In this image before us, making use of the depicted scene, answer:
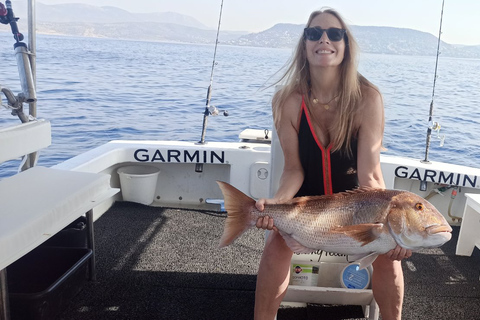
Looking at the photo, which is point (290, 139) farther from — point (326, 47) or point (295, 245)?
point (295, 245)

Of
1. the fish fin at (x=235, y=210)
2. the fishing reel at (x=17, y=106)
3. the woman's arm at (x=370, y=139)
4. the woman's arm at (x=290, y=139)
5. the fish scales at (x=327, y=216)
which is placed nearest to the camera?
the fish scales at (x=327, y=216)

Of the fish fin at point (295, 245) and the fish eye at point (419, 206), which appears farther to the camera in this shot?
the fish fin at point (295, 245)

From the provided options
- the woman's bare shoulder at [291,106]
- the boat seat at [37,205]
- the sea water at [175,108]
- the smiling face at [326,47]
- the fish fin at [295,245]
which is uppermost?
the smiling face at [326,47]

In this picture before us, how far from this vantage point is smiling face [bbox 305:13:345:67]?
98.0 inches

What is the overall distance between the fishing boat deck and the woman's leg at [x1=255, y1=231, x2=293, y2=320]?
1.67 feet

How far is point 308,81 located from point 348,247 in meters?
1.10

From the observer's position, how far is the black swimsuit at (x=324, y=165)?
101 inches

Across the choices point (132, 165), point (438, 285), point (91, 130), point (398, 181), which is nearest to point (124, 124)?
point (91, 130)

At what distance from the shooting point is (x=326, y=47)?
2484 millimetres

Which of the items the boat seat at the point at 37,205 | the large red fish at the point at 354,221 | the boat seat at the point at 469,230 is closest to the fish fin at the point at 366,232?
the large red fish at the point at 354,221

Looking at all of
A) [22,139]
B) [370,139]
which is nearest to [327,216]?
[370,139]

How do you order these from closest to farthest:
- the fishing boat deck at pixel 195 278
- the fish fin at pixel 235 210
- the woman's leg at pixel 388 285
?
1. the fish fin at pixel 235 210
2. the woman's leg at pixel 388 285
3. the fishing boat deck at pixel 195 278

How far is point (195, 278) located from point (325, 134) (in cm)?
139

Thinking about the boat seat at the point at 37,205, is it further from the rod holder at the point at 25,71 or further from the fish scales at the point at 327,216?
the fish scales at the point at 327,216
